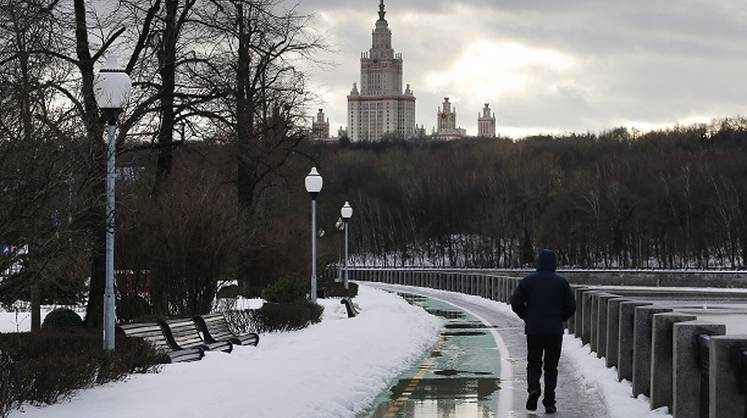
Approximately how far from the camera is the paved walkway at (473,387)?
13.7 meters

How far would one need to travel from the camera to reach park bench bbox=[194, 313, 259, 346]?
63.7 feet

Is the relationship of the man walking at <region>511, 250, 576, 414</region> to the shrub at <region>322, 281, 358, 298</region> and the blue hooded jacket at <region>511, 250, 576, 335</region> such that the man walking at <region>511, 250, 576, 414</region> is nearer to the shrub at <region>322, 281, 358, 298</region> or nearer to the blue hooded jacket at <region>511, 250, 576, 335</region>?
the blue hooded jacket at <region>511, 250, 576, 335</region>

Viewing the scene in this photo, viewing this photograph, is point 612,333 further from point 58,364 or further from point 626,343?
point 58,364

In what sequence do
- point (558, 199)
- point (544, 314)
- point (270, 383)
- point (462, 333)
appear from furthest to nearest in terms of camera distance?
point (558, 199)
point (462, 333)
point (270, 383)
point (544, 314)

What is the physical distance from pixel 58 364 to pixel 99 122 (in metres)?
7.79

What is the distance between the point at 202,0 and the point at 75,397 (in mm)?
17090

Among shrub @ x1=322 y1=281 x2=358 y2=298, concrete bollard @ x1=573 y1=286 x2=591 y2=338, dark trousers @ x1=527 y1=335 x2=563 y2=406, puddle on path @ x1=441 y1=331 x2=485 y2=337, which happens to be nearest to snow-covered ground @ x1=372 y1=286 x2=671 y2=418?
concrete bollard @ x1=573 y1=286 x2=591 y2=338

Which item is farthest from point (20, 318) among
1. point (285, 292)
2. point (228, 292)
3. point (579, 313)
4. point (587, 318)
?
point (587, 318)

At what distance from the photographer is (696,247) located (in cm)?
11362

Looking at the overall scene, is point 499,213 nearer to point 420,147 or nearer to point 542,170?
point 542,170

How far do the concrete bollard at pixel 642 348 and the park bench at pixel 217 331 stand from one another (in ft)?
25.1

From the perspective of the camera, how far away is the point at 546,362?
44.6ft

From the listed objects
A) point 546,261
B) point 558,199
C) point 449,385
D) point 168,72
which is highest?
point 558,199

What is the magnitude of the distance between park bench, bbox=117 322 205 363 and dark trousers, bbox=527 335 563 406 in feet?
17.9
